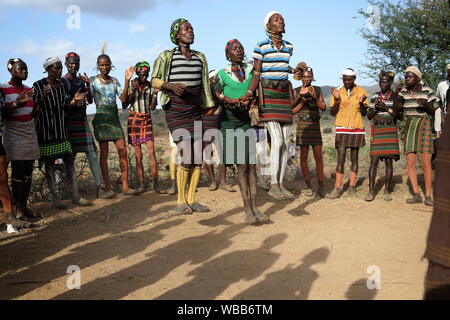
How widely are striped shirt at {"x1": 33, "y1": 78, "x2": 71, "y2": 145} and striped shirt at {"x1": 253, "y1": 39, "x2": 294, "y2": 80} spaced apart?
10.7ft

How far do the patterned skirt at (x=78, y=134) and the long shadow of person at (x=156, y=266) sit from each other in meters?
3.17

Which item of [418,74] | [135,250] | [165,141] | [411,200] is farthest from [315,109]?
[165,141]

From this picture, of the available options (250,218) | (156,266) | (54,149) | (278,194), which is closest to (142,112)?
(54,149)

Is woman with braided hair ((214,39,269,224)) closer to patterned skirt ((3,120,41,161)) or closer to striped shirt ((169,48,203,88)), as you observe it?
striped shirt ((169,48,203,88))

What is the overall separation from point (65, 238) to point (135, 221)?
1.13 metres

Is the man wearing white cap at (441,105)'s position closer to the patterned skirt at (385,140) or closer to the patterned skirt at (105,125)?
the patterned skirt at (385,140)

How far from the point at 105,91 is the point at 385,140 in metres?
5.06

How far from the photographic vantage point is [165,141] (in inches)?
836

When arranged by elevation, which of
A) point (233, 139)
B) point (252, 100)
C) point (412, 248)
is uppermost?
point (252, 100)

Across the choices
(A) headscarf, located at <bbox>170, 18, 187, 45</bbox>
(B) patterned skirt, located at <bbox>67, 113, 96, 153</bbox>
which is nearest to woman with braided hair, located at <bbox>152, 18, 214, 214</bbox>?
(A) headscarf, located at <bbox>170, 18, 187, 45</bbox>

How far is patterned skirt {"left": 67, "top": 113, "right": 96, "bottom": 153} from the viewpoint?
24.4ft

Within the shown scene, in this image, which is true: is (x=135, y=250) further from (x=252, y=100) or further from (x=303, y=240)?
(x=252, y=100)

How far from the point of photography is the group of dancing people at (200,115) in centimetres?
588
